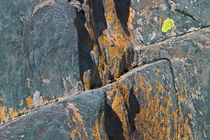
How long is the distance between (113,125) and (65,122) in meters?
0.32

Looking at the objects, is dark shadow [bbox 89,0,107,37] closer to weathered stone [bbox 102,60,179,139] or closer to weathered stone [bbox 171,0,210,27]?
weathered stone [bbox 102,60,179,139]

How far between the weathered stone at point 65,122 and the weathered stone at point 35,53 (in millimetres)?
83

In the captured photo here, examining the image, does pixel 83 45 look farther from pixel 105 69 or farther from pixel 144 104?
pixel 144 104

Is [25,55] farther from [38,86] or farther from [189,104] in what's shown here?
[189,104]

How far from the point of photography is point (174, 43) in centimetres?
134

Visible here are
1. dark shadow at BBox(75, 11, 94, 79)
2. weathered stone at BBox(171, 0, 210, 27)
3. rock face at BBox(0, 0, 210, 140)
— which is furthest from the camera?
weathered stone at BBox(171, 0, 210, 27)

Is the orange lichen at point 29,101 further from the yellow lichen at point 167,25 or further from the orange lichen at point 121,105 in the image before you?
the yellow lichen at point 167,25

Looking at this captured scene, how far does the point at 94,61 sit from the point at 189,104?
0.65 metres

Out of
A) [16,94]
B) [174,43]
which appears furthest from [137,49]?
[16,94]

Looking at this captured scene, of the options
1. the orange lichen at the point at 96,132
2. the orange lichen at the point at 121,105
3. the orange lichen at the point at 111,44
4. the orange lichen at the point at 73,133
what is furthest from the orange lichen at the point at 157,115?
the orange lichen at the point at 73,133

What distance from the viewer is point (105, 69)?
3.90 feet

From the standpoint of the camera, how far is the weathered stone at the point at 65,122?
30.1 inches

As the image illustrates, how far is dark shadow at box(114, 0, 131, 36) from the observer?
1.46 meters

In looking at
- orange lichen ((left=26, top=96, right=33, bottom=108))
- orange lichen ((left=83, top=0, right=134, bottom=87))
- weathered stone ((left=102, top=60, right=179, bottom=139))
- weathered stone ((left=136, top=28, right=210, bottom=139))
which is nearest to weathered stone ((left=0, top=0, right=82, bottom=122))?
orange lichen ((left=26, top=96, right=33, bottom=108))
